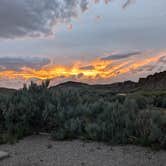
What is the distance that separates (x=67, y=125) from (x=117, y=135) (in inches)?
68.8

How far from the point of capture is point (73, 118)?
32.1 ft

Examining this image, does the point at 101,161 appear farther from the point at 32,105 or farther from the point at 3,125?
Result: the point at 3,125

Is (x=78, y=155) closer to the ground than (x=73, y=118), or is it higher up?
closer to the ground

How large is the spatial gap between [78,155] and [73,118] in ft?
7.97

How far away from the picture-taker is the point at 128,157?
7.19 metres

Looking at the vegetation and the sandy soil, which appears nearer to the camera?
the sandy soil

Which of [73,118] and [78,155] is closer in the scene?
[78,155]

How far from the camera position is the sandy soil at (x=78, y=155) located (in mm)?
6871

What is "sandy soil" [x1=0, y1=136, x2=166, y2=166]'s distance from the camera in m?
6.87

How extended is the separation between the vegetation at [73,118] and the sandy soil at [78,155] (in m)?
0.48

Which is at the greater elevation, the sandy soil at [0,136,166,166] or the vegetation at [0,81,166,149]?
the vegetation at [0,81,166,149]

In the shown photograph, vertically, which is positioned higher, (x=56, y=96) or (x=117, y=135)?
(x=56, y=96)

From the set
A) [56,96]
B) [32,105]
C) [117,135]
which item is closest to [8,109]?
[32,105]

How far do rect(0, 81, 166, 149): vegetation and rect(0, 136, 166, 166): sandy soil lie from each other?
48 centimetres
